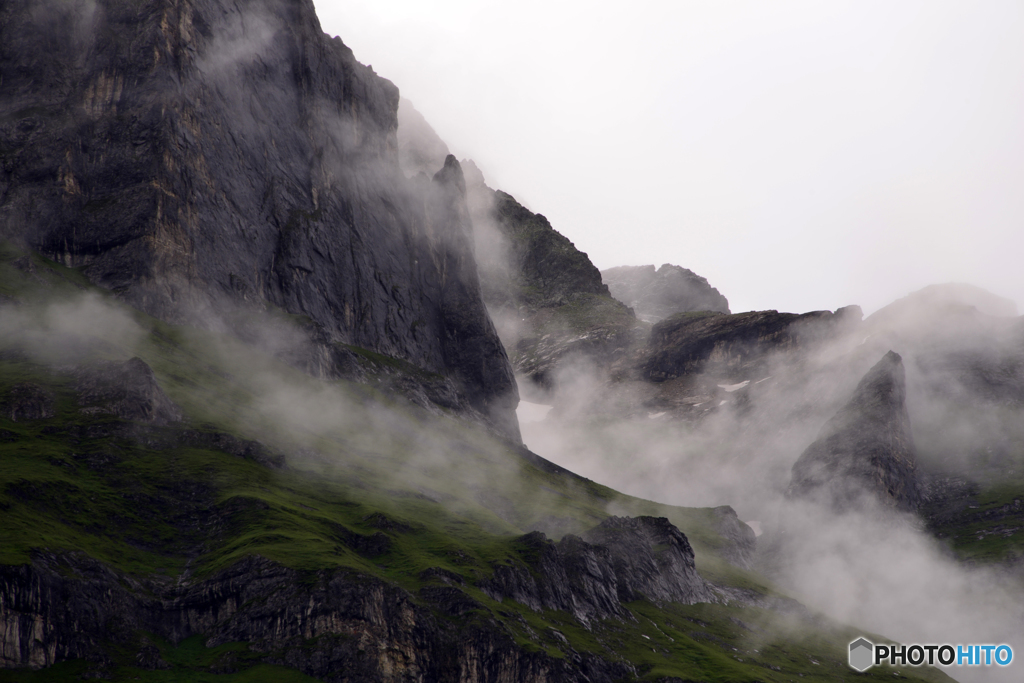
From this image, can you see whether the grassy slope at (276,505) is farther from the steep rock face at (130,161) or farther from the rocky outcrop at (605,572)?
the steep rock face at (130,161)

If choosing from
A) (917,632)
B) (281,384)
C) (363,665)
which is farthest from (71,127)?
(917,632)

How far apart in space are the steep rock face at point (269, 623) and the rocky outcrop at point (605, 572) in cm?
1516

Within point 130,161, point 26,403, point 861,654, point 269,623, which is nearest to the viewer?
point 269,623

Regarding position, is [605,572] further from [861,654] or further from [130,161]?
[130,161]

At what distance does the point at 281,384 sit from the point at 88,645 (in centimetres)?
9405

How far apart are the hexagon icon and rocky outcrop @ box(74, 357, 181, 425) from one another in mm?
123566

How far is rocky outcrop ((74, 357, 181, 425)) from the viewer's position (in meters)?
113

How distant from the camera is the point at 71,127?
179 meters

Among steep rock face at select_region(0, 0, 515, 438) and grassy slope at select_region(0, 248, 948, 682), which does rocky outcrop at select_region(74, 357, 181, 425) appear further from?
steep rock face at select_region(0, 0, 515, 438)

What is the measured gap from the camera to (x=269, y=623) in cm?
8719

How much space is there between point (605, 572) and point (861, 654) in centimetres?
5240

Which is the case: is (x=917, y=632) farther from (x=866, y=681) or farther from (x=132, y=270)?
(x=132, y=270)

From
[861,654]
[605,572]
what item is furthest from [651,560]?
[861,654]

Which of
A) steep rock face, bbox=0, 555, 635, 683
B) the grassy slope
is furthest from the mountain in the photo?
the grassy slope
